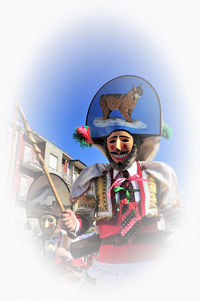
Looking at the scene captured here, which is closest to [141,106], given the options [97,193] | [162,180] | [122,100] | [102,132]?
[122,100]

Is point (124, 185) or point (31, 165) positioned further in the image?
point (31, 165)

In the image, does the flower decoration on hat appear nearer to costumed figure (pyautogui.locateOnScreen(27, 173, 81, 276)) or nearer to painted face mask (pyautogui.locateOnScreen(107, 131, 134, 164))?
painted face mask (pyautogui.locateOnScreen(107, 131, 134, 164))

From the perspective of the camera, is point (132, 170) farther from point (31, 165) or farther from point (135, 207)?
point (31, 165)

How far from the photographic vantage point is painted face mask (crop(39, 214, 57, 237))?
286cm

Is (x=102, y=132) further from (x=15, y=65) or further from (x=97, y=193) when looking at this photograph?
(x=15, y=65)

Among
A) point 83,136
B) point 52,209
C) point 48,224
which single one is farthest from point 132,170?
point 48,224

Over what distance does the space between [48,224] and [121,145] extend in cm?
177

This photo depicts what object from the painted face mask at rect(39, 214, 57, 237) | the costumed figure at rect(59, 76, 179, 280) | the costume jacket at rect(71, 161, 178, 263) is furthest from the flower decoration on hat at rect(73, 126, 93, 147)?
the painted face mask at rect(39, 214, 57, 237)

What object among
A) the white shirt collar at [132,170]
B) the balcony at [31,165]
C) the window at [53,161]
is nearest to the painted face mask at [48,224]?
the balcony at [31,165]

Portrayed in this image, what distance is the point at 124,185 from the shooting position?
56.2 inches

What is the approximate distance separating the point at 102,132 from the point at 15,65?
2.04ft

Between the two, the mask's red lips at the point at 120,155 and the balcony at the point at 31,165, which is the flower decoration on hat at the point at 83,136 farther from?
the balcony at the point at 31,165

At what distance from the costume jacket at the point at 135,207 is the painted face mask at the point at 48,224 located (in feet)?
4.81

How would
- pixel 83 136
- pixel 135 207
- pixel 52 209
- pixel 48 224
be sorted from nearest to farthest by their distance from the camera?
pixel 135 207 → pixel 83 136 → pixel 52 209 → pixel 48 224
